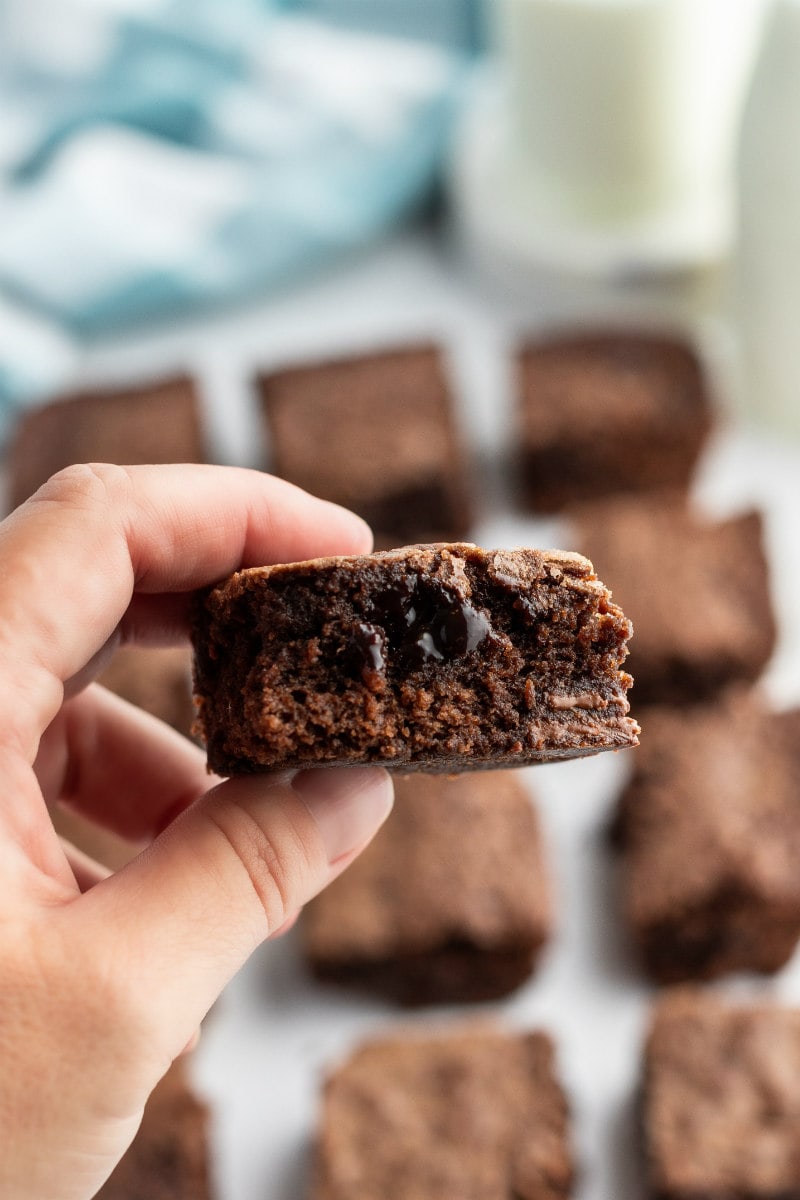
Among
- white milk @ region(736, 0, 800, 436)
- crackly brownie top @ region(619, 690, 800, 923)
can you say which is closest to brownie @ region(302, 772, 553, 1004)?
crackly brownie top @ region(619, 690, 800, 923)

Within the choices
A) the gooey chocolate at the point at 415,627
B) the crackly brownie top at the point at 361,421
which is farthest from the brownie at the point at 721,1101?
the crackly brownie top at the point at 361,421

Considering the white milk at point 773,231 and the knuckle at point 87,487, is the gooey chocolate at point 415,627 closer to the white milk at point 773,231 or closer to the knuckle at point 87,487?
the knuckle at point 87,487

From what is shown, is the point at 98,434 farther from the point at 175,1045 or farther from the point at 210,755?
the point at 175,1045

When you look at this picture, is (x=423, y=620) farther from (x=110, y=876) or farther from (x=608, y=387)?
(x=608, y=387)

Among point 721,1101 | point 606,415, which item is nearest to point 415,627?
point 721,1101

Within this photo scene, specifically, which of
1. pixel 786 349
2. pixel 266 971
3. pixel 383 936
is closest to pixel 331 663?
pixel 383 936

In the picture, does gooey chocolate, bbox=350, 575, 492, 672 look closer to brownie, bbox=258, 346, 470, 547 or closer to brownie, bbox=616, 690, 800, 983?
brownie, bbox=616, 690, 800, 983
